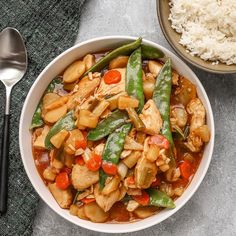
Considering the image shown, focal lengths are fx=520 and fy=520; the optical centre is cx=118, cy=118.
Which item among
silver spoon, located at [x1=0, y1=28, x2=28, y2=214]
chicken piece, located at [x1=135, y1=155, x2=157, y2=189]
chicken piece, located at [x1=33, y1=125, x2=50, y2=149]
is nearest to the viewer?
chicken piece, located at [x1=135, y1=155, x2=157, y2=189]

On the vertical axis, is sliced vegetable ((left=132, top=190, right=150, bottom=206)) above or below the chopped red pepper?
below

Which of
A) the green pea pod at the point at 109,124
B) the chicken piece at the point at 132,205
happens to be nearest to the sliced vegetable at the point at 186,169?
the chicken piece at the point at 132,205

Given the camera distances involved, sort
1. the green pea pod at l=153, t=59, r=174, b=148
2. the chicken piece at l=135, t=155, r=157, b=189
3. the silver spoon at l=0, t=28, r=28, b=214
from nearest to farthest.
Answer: the chicken piece at l=135, t=155, r=157, b=189, the green pea pod at l=153, t=59, r=174, b=148, the silver spoon at l=0, t=28, r=28, b=214

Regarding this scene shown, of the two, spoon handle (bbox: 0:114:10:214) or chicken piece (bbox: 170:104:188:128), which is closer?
chicken piece (bbox: 170:104:188:128)

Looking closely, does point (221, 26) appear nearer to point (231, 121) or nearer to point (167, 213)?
point (231, 121)

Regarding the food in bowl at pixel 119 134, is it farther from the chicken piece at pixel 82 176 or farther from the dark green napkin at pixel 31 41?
the dark green napkin at pixel 31 41

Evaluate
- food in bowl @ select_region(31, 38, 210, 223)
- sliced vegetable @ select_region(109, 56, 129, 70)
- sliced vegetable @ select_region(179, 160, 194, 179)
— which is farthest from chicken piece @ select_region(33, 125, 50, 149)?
sliced vegetable @ select_region(179, 160, 194, 179)

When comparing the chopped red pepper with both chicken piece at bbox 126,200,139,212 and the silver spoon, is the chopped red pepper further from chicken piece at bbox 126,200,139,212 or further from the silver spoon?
the silver spoon
